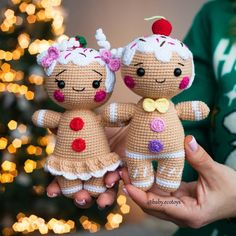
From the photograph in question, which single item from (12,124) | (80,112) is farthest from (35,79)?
(80,112)

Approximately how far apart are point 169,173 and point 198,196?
78 mm

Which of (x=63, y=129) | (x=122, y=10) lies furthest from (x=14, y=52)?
(x=63, y=129)

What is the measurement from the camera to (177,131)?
505 mm

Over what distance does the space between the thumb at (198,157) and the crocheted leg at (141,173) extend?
0.16ft

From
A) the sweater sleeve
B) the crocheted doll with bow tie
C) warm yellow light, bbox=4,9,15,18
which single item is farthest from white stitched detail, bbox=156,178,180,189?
warm yellow light, bbox=4,9,15,18

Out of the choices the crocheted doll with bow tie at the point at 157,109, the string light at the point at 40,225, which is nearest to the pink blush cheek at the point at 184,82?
the crocheted doll with bow tie at the point at 157,109

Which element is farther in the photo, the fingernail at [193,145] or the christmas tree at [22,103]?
the christmas tree at [22,103]

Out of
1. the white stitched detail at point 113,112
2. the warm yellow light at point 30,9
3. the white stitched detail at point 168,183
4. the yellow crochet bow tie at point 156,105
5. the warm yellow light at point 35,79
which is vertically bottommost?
the warm yellow light at point 35,79

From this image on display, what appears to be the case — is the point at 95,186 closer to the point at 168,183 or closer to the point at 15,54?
the point at 168,183

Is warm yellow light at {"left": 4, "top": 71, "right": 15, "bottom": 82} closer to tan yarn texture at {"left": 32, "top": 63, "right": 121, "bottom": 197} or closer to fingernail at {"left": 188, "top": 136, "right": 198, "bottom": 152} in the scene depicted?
tan yarn texture at {"left": 32, "top": 63, "right": 121, "bottom": 197}

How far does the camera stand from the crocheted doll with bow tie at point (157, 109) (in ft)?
1.60

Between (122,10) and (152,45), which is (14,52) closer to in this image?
(122,10)

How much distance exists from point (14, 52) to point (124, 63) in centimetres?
97

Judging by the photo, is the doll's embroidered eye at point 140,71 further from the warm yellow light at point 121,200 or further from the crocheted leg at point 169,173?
the warm yellow light at point 121,200
